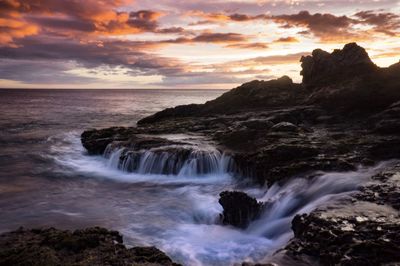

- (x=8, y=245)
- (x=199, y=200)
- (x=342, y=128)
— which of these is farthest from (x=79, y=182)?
(x=342, y=128)

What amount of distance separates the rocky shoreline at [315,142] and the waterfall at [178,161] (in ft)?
0.29

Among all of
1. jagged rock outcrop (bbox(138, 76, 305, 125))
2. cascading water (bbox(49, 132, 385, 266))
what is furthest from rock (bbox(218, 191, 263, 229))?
jagged rock outcrop (bbox(138, 76, 305, 125))

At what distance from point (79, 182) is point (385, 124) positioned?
17209 millimetres

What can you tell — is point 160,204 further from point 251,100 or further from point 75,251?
point 251,100

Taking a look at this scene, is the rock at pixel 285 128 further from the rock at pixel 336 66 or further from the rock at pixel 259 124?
the rock at pixel 336 66

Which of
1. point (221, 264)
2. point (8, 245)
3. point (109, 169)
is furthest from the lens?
point (109, 169)

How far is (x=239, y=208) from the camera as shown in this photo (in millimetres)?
13727

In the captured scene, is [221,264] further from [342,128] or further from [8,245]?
[342,128]

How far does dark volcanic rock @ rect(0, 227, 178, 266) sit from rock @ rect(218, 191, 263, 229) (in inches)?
180

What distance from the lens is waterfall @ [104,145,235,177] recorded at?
21734 mm

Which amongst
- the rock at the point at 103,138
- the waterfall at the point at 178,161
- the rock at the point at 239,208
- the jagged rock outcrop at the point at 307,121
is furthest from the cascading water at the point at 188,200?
the rock at the point at 103,138

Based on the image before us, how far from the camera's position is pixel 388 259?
26.4 ft

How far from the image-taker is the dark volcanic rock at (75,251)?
8.93 metres

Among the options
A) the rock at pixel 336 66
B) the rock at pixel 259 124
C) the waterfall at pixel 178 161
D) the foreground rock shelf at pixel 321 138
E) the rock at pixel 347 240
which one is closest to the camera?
the rock at pixel 347 240
